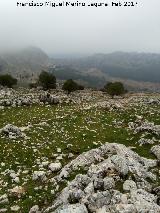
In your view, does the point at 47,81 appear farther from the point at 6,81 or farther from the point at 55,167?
the point at 55,167

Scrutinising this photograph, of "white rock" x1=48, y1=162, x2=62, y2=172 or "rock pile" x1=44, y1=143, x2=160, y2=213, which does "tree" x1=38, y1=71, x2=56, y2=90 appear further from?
"rock pile" x1=44, y1=143, x2=160, y2=213

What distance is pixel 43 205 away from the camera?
2277 centimetres

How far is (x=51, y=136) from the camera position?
1443 inches

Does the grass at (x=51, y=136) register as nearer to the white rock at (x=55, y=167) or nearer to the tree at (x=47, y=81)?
the white rock at (x=55, y=167)

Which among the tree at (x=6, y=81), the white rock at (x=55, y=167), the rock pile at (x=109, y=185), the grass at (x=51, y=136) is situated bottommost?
the tree at (x=6, y=81)

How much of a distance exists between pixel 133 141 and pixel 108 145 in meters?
8.35

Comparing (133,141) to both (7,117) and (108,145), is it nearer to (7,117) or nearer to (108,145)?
(108,145)

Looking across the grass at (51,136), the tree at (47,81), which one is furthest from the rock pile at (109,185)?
the tree at (47,81)

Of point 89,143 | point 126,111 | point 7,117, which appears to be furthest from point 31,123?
point 126,111

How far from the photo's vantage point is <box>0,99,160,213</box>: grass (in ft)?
83.0

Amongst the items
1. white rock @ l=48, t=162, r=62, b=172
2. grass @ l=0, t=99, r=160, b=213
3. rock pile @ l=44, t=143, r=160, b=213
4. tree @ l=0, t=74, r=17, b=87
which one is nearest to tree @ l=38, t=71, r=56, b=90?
tree @ l=0, t=74, r=17, b=87

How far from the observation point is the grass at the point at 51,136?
83.0ft

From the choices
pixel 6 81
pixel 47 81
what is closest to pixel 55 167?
pixel 47 81

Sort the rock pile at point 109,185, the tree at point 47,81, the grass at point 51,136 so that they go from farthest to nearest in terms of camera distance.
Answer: the tree at point 47,81, the grass at point 51,136, the rock pile at point 109,185
